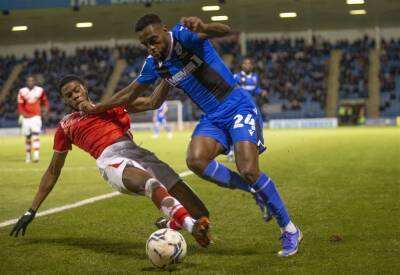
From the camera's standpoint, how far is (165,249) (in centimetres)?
598

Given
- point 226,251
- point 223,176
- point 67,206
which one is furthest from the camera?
point 67,206

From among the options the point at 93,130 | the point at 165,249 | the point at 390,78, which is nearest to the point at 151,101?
the point at 93,130

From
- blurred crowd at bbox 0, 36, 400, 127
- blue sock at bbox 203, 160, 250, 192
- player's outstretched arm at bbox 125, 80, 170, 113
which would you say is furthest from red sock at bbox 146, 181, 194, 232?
blurred crowd at bbox 0, 36, 400, 127

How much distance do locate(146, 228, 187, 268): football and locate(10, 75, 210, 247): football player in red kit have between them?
36cm

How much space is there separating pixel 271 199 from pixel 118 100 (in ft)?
5.78

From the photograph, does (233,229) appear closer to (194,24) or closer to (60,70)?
(194,24)

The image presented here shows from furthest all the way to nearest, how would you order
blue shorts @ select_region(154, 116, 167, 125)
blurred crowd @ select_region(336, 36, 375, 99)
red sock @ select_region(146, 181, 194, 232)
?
blurred crowd @ select_region(336, 36, 375, 99)
blue shorts @ select_region(154, 116, 167, 125)
red sock @ select_region(146, 181, 194, 232)

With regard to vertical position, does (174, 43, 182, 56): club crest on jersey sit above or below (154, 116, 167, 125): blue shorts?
Answer: above

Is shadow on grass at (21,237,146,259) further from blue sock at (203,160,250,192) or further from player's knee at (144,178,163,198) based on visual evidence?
blue sock at (203,160,250,192)

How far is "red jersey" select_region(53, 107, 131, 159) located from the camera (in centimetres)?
712

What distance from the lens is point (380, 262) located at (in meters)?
6.02

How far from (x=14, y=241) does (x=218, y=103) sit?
8.29 ft

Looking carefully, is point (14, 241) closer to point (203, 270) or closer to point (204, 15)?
point (203, 270)

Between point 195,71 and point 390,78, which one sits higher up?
point 195,71
